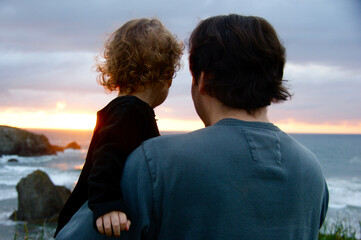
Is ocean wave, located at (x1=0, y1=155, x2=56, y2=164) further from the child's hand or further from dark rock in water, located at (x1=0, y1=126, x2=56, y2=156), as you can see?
the child's hand

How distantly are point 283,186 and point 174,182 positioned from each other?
0.38 metres

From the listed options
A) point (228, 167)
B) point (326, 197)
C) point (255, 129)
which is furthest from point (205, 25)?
point (326, 197)

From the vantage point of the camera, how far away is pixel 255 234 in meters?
1.21

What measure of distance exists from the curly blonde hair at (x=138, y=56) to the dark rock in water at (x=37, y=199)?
10755mm

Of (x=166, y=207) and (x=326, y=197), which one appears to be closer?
(x=166, y=207)

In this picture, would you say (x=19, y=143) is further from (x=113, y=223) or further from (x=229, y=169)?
(x=229, y=169)

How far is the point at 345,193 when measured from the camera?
22.7 metres

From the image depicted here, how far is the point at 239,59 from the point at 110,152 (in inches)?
26.1

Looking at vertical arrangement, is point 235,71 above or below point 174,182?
above

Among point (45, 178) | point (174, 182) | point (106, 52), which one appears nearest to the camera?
point (174, 182)

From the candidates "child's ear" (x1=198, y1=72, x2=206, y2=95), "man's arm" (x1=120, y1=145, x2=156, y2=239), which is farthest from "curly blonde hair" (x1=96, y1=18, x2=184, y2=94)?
"man's arm" (x1=120, y1=145, x2=156, y2=239)

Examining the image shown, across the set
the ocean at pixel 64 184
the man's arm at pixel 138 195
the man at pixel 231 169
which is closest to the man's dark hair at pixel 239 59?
the man at pixel 231 169

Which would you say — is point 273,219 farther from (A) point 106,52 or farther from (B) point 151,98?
(A) point 106,52

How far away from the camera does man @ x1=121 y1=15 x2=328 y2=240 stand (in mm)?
1186
